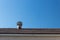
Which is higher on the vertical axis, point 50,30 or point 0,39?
point 50,30

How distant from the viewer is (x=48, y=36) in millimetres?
8523

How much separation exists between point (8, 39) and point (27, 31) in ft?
3.95

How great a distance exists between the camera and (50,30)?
8.85m

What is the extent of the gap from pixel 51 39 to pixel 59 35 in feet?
1.68

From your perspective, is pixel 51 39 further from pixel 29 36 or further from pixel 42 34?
pixel 29 36

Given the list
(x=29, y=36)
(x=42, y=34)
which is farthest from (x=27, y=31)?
(x=42, y=34)

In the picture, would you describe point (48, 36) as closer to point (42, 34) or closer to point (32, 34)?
point (42, 34)

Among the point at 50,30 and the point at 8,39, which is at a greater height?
the point at 50,30

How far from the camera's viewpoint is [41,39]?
28.0 feet

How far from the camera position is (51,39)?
852 centimetres

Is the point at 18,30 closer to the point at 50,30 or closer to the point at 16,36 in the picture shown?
the point at 16,36

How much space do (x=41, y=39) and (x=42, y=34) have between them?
0.96ft

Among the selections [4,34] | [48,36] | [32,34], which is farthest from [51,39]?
[4,34]

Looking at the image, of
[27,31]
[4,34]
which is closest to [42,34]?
[27,31]
